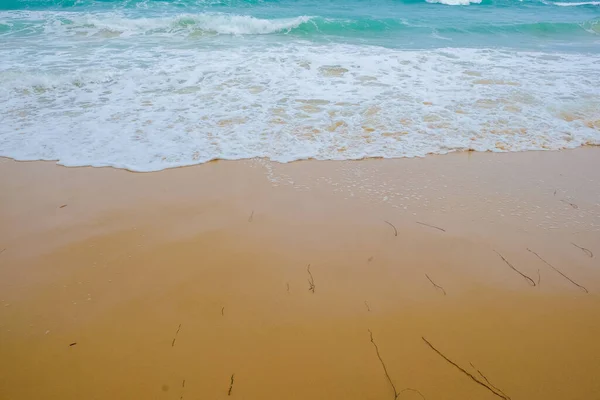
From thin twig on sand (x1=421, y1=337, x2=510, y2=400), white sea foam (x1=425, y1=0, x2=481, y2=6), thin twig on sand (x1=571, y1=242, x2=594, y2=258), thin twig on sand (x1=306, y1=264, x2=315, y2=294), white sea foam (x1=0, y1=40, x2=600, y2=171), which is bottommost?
thin twig on sand (x1=421, y1=337, x2=510, y2=400)

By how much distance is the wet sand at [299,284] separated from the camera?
190 cm

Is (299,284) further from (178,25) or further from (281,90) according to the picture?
(178,25)

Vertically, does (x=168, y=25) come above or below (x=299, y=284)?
above

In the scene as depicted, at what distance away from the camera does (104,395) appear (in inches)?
70.9

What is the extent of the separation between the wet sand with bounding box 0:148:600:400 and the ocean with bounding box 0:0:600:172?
69cm

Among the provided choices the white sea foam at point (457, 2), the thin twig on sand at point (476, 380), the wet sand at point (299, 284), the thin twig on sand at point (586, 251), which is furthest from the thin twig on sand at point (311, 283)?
the white sea foam at point (457, 2)

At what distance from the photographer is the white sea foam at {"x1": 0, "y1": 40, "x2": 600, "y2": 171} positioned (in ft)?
14.2

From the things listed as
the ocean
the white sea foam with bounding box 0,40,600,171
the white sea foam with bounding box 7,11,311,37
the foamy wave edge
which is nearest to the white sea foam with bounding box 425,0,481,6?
the ocean

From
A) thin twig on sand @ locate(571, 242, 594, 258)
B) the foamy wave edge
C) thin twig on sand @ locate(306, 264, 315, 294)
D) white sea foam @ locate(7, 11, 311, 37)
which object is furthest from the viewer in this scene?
the foamy wave edge

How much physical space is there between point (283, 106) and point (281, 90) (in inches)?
31.2

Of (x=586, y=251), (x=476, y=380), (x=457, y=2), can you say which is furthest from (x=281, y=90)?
(x=457, y=2)

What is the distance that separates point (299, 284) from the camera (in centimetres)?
246

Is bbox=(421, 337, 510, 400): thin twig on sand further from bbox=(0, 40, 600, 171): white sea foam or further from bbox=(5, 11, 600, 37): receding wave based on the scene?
bbox=(5, 11, 600, 37): receding wave

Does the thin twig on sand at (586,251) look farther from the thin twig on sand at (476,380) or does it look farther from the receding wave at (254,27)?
the receding wave at (254,27)
